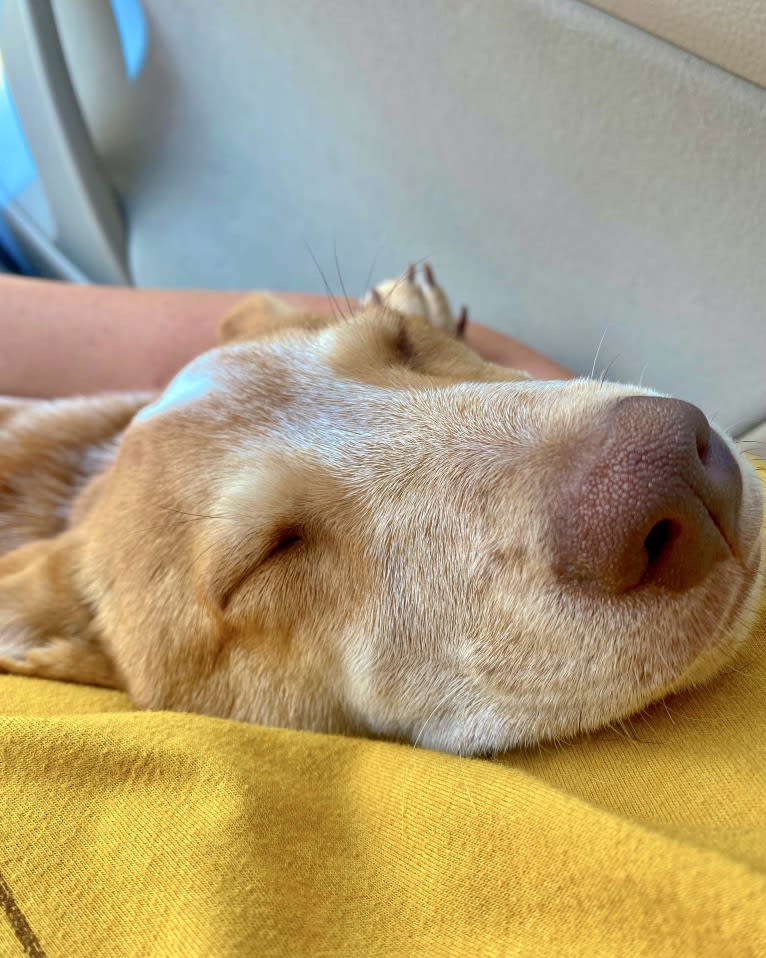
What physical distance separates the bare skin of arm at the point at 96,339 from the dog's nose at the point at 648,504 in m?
1.46

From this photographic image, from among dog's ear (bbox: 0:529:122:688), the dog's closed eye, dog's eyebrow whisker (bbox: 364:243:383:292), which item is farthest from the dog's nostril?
dog's eyebrow whisker (bbox: 364:243:383:292)

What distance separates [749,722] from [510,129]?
71.1 inches

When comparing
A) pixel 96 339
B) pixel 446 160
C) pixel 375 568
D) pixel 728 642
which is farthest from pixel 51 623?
pixel 446 160

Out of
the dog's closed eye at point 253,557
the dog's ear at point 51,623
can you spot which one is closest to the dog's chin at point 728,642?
the dog's closed eye at point 253,557

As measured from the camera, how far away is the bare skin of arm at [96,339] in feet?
8.35

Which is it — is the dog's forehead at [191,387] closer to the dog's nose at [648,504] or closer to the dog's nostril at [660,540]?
the dog's nose at [648,504]

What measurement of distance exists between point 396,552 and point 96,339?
180cm

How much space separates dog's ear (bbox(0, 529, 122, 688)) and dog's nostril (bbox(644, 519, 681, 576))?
3.84 ft

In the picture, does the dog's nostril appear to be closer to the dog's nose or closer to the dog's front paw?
the dog's nose

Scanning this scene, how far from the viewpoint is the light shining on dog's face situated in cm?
113

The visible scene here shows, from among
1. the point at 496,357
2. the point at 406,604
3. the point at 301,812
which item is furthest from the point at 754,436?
the point at 301,812

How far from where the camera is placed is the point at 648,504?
3.27 ft

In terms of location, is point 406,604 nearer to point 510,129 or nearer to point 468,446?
point 468,446

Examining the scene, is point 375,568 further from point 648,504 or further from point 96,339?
point 96,339
